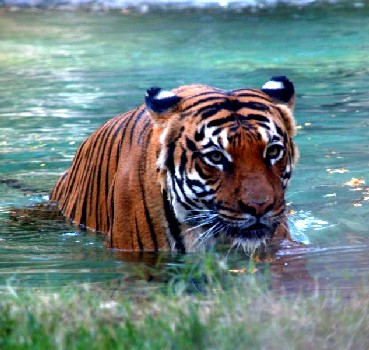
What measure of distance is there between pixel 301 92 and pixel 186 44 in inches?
188

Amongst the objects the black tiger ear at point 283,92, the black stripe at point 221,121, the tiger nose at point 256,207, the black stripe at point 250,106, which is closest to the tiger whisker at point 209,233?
the tiger nose at point 256,207

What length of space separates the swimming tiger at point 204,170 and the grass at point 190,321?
3.16 ft

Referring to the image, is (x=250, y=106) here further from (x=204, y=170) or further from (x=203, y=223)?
(x=203, y=223)

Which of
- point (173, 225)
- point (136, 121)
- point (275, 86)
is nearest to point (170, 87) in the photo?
point (136, 121)

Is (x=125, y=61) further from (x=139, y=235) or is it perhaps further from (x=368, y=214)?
(x=139, y=235)

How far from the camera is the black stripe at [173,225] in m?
5.82

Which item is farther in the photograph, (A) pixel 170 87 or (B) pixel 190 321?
(A) pixel 170 87

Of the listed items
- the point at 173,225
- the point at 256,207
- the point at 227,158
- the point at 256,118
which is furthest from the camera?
the point at 173,225

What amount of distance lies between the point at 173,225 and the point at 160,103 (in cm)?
64

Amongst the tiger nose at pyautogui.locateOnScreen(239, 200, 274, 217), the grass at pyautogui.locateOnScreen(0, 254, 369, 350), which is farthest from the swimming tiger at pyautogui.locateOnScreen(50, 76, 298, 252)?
the grass at pyautogui.locateOnScreen(0, 254, 369, 350)

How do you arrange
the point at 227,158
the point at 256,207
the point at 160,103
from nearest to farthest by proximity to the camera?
the point at 256,207, the point at 227,158, the point at 160,103

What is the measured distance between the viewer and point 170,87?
12.6 m

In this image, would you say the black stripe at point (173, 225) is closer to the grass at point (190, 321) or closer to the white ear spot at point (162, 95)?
the white ear spot at point (162, 95)

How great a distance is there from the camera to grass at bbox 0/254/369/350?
3666mm
